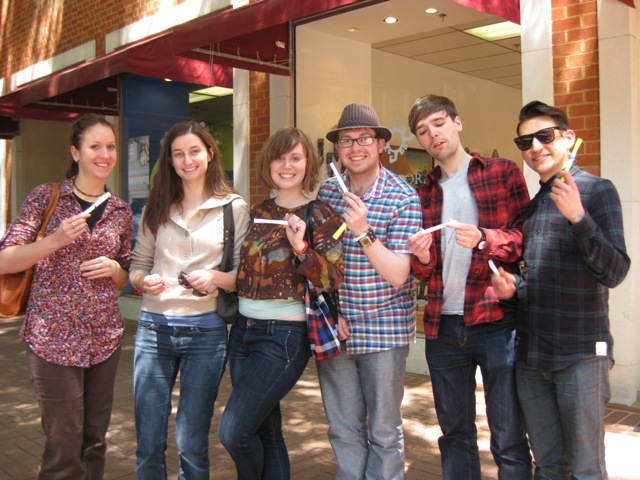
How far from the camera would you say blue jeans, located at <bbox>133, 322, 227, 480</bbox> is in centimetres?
283

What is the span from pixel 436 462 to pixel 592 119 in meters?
2.96

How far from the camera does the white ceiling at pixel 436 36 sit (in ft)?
22.8

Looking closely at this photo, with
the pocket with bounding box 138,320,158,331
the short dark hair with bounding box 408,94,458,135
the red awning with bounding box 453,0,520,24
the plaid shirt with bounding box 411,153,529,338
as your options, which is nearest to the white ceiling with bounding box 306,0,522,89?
the red awning with bounding box 453,0,520,24

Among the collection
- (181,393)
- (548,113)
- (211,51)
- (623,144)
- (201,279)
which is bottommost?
(181,393)

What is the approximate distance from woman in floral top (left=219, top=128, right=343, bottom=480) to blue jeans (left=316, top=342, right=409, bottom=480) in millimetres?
203

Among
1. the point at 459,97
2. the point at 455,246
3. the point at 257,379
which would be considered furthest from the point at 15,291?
the point at 459,97

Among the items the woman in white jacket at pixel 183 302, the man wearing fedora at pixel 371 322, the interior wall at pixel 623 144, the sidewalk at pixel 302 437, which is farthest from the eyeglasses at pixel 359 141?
the interior wall at pixel 623 144

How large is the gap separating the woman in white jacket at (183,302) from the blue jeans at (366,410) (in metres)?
0.55

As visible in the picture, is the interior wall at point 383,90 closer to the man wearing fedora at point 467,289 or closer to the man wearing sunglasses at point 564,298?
the man wearing fedora at point 467,289

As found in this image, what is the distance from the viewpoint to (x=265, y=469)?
2.99m

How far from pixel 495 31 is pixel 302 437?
5.29m

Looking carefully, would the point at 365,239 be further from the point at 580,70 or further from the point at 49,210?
the point at 580,70

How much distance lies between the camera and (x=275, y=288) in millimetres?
2773

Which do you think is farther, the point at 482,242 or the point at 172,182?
the point at 172,182
